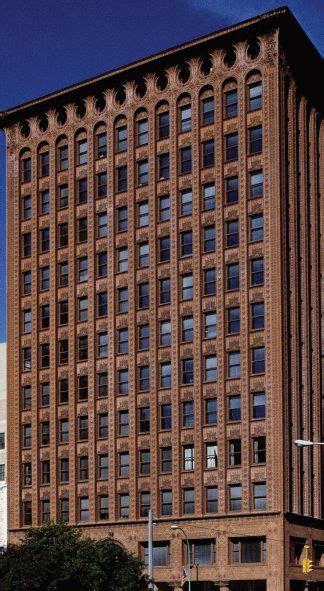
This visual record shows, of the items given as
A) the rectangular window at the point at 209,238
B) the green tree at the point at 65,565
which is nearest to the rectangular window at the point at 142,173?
the rectangular window at the point at 209,238

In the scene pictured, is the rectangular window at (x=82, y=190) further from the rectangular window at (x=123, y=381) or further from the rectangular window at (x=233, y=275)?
the rectangular window at (x=233, y=275)

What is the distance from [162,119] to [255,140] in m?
9.85

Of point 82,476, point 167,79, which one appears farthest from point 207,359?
point 167,79

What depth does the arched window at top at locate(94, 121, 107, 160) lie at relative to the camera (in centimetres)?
10306

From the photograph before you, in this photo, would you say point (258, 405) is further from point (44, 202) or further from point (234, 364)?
point (44, 202)

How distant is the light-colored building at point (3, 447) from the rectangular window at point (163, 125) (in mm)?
26492

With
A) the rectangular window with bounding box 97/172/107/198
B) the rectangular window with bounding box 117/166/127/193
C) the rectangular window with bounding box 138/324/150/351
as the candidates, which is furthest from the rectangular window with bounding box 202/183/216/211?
the rectangular window with bounding box 138/324/150/351

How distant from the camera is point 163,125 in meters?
99.9

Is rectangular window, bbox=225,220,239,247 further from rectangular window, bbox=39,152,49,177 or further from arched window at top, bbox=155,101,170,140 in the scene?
rectangular window, bbox=39,152,49,177

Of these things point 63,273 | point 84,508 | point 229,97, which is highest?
point 229,97

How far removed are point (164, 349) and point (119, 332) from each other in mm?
5064

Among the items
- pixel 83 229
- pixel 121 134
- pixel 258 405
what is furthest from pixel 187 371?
pixel 121 134

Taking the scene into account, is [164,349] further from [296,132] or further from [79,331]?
[296,132]

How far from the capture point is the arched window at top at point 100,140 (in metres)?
103
